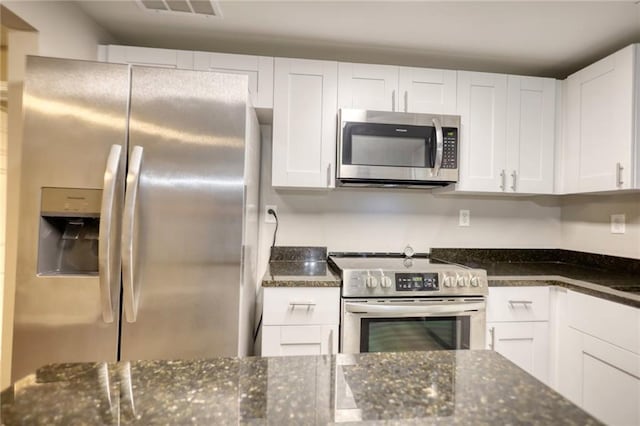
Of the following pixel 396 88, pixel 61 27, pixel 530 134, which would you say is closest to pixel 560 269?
pixel 530 134

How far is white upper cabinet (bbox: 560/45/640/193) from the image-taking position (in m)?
1.72

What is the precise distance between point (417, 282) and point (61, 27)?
2181mm

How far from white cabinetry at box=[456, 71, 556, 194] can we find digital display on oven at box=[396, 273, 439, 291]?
0.69 metres

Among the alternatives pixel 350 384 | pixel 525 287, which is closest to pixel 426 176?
pixel 525 287

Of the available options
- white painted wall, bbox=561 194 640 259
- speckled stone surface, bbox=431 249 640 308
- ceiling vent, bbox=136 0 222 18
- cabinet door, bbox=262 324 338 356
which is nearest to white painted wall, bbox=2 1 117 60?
ceiling vent, bbox=136 0 222 18

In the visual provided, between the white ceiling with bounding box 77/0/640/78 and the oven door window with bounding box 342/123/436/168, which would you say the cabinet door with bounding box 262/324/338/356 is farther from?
the white ceiling with bounding box 77/0/640/78

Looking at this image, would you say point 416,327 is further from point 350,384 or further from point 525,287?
point 350,384

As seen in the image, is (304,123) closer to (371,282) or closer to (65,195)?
(371,282)

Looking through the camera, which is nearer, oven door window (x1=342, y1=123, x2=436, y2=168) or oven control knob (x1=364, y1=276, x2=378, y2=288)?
oven control knob (x1=364, y1=276, x2=378, y2=288)

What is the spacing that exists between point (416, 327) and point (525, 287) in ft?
A: 2.27

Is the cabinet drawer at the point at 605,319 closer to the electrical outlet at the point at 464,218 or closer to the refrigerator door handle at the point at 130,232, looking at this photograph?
the electrical outlet at the point at 464,218

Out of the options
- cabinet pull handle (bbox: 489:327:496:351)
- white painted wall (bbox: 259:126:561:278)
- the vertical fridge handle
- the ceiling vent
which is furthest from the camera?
white painted wall (bbox: 259:126:561:278)

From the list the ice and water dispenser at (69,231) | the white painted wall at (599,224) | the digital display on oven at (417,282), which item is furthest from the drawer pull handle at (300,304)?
the white painted wall at (599,224)

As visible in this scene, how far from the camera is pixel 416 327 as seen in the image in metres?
1.71
